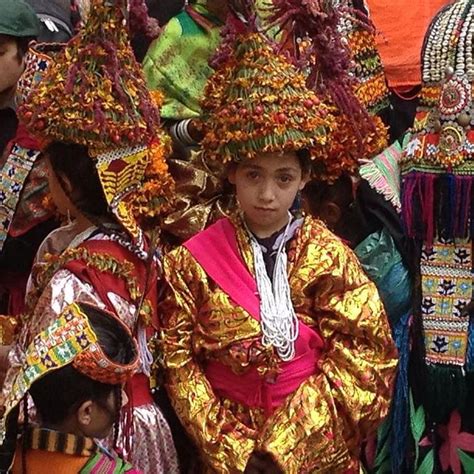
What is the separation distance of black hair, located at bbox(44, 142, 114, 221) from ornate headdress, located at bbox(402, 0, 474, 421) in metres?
1.11

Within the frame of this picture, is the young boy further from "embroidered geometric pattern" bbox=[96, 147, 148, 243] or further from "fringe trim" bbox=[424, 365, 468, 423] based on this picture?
"fringe trim" bbox=[424, 365, 468, 423]

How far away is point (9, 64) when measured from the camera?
369 cm

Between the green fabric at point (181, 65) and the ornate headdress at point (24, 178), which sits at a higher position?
the green fabric at point (181, 65)

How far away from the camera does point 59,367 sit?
2.67 meters

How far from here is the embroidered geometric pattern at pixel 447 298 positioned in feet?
12.5

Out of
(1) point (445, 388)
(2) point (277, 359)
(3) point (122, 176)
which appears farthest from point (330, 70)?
(1) point (445, 388)

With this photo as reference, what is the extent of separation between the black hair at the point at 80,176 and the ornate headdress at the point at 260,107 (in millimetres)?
323

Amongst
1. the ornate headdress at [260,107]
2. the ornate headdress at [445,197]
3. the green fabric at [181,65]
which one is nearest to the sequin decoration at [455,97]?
the ornate headdress at [445,197]

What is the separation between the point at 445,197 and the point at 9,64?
141 centimetres

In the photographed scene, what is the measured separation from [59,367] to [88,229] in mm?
613

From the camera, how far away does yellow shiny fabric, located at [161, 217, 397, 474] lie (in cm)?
314

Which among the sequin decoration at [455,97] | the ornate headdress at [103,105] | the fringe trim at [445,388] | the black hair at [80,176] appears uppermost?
the sequin decoration at [455,97]

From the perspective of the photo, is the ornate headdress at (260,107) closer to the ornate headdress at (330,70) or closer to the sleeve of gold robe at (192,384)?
the ornate headdress at (330,70)

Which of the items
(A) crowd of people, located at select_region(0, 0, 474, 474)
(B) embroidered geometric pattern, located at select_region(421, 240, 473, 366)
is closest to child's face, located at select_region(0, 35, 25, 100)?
(A) crowd of people, located at select_region(0, 0, 474, 474)
